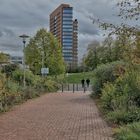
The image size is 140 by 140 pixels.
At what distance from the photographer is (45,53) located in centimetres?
6147

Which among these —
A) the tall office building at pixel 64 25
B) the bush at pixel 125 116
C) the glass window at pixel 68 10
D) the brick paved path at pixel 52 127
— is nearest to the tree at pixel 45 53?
the tall office building at pixel 64 25

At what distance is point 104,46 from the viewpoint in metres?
82.4

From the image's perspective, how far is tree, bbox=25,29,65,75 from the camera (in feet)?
202

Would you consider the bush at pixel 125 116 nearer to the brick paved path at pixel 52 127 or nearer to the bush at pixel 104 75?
the brick paved path at pixel 52 127

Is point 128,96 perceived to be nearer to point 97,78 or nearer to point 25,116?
point 25,116

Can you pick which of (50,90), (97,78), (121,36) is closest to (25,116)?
(121,36)

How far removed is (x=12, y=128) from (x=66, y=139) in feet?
9.72

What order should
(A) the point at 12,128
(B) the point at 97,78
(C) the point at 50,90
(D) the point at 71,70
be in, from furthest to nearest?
Result: (D) the point at 71,70 < (C) the point at 50,90 < (B) the point at 97,78 < (A) the point at 12,128

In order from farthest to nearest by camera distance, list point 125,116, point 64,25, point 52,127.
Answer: point 64,25, point 125,116, point 52,127

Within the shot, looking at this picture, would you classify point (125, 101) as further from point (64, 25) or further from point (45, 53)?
point (45, 53)

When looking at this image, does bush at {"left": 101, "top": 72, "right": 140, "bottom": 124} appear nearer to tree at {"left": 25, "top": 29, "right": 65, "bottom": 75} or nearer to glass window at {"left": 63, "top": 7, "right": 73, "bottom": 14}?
tree at {"left": 25, "top": 29, "right": 65, "bottom": 75}

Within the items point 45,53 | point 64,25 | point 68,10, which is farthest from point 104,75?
point 68,10

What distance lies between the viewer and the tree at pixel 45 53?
61.6m

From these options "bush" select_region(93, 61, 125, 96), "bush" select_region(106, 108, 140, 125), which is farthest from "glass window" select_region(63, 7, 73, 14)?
"bush" select_region(106, 108, 140, 125)
